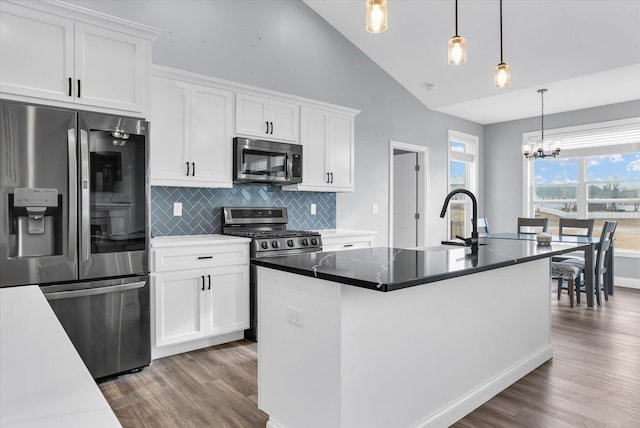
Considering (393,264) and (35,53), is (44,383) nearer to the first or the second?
(393,264)

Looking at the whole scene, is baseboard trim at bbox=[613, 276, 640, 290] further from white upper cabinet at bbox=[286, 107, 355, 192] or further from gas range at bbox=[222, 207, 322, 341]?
gas range at bbox=[222, 207, 322, 341]

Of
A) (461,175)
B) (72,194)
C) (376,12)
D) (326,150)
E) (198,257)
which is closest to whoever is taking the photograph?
(376,12)

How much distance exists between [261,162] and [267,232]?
0.68 m

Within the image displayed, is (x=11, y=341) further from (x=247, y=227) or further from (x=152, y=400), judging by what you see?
(x=247, y=227)

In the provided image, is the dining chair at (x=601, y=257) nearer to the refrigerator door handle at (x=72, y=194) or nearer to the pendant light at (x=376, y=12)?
the pendant light at (x=376, y=12)

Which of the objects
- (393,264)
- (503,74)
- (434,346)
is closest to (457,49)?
(503,74)

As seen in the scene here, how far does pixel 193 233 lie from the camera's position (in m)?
3.97

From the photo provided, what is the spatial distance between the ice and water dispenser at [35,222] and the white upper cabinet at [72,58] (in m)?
0.60

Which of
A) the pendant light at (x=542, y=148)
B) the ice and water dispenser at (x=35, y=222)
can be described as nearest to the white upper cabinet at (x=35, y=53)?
the ice and water dispenser at (x=35, y=222)

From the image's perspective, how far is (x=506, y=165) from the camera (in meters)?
7.54

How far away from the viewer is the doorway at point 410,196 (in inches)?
256

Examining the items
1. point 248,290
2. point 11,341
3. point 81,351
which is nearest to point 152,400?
point 81,351

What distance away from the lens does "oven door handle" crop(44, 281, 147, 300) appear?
2607 mm

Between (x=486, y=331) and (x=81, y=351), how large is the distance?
2.58 m
